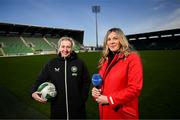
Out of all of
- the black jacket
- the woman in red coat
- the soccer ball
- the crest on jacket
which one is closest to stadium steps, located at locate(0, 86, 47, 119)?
the black jacket

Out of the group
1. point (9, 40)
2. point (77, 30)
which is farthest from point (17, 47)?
point (77, 30)

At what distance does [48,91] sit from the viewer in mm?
3219

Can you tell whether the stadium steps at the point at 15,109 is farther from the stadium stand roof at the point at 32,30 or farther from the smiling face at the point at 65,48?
the stadium stand roof at the point at 32,30

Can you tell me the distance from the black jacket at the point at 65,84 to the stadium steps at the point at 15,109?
92.5 inches

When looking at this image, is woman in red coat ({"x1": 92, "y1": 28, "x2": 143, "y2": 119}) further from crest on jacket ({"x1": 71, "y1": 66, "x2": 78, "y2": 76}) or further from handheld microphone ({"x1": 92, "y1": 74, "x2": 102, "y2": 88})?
crest on jacket ({"x1": 71, "y1": 66, "x2": 78, "y2": 76})

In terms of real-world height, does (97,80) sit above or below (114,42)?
below

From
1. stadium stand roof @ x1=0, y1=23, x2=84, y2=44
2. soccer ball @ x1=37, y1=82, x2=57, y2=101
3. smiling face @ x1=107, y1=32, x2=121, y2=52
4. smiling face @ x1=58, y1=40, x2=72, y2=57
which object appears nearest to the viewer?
smiling face @ x1=107, y1=32, x2=121, y2=52

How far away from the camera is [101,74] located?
2.80m

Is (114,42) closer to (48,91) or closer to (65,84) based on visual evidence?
(65,84)

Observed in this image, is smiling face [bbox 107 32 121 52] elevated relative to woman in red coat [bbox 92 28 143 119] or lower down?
elevated

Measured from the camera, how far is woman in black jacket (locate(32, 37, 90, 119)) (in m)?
3.36

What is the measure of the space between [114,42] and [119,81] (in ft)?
1.69

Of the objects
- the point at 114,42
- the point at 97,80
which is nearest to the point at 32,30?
the point at 114,42

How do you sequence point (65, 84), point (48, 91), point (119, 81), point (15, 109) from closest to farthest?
point (119, 81), point (48, 91), point (65, 84), point (15, 109)
